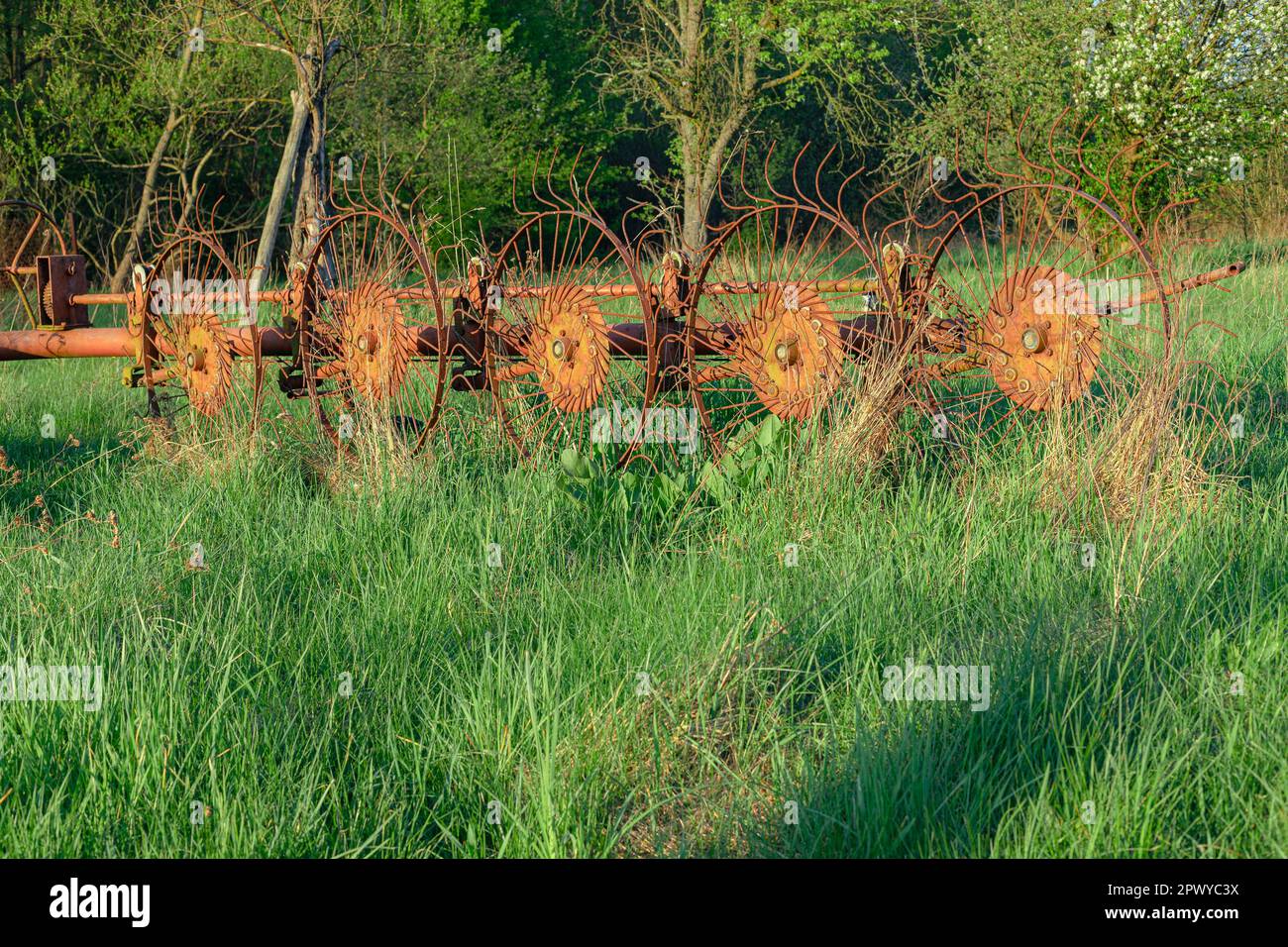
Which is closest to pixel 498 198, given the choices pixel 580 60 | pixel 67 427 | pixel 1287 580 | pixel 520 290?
pixel 580 60

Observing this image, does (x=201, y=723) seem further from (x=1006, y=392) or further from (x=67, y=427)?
(x=67, y=427)

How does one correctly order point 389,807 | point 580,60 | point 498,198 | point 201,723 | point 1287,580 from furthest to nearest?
1. point 580,60
2. point 498,198
3. point 1287,580
4. point 201,723
5. point 389,807

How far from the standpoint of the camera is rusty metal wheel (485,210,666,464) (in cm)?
538

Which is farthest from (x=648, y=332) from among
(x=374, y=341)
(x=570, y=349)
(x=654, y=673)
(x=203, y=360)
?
(x=203, y=360)

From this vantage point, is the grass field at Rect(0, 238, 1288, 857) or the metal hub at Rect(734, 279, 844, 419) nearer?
the grass field at Rect(0, 238, 1288, 857)

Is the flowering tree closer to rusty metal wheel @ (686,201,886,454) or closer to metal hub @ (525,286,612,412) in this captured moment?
rusty metal wheel @ (686,201,886,454)

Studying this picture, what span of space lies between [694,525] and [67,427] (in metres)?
4.94

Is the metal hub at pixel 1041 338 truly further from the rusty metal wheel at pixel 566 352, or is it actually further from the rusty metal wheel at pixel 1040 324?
the rusty metal wheel at pixel 566 352

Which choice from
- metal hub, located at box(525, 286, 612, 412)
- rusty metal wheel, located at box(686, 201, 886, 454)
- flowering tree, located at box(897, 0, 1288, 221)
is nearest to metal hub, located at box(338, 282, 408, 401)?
metal hub, located at box(525, 286, 612, 412)

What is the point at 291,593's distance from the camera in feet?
13.2

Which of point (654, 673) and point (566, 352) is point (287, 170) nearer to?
point (566, 352)

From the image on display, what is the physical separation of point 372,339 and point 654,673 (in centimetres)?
329

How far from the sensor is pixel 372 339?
19.3 ft

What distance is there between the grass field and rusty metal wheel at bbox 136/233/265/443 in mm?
1284
